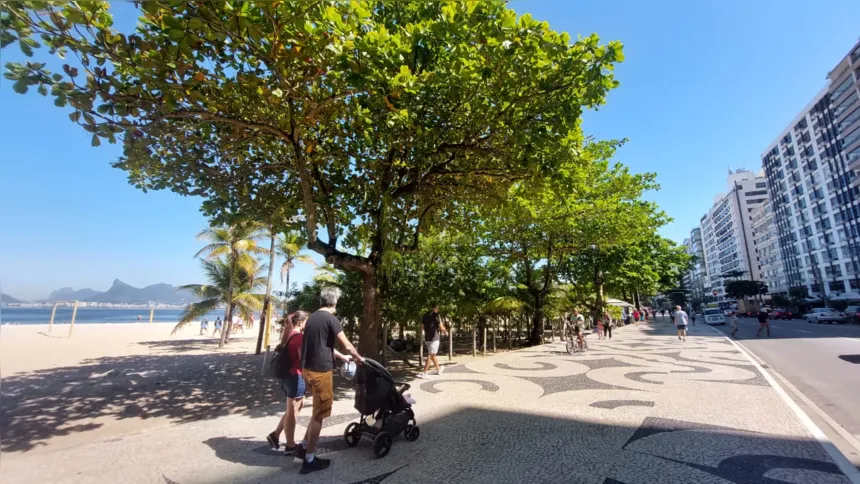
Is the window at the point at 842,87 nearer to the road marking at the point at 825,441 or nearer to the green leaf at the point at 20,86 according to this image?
the road marking at the point at 825,441

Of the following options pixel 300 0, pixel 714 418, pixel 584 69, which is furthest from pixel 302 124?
pixel 714 418

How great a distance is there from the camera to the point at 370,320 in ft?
27.4

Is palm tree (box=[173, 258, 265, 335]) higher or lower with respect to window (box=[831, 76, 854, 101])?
lower

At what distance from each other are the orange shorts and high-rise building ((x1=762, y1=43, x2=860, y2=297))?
79.7 metres

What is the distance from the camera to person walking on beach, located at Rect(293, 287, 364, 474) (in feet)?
13.9

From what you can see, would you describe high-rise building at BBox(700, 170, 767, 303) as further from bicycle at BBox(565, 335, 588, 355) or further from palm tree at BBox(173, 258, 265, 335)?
palm tree at BBox(173, 258, 265, 335)

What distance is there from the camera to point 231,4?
15.3 feet

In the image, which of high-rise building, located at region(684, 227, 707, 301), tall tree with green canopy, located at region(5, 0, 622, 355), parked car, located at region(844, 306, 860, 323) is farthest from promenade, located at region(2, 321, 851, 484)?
high-rise building, located at region(684, 227, 707, 301)

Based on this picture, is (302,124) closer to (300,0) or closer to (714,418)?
(300,0)

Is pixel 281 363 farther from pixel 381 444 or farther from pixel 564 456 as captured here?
pixel 564 456

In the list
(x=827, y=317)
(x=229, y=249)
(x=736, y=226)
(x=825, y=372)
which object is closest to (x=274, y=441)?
(x=825, y=372)

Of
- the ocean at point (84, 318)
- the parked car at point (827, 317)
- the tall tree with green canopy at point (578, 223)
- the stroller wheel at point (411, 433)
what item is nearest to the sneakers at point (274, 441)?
the stroller wheel at point (411, 433)

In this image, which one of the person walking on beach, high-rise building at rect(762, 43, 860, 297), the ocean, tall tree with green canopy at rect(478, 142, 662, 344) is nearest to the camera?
the person walking on beach

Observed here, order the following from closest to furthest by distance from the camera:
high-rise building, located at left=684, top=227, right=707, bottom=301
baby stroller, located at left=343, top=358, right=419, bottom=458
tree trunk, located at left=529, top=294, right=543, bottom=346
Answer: baby stroller, located at left=343, top=358, right=419, bottom=458 → tree trunk, located at left=529, top=294, right=543, bottom=346 → high-rise building, located at left=684, top=227, right=707, bottom=301
